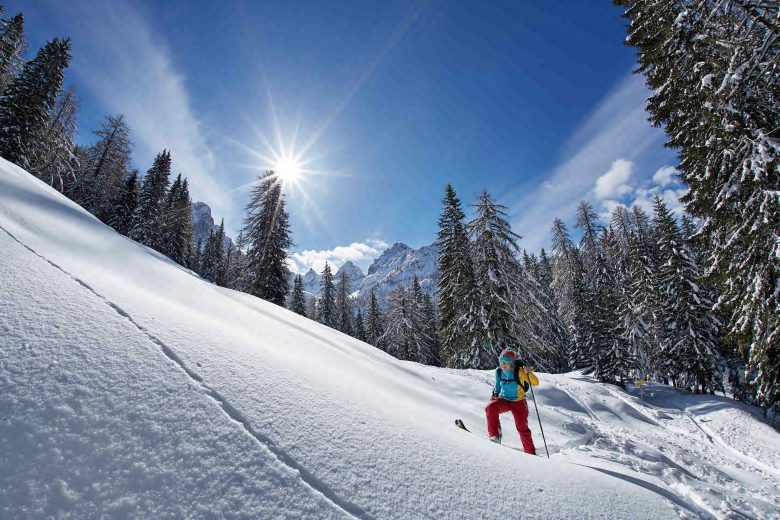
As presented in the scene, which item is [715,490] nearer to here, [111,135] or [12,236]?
[12,236]

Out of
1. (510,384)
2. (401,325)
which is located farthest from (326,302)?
(510,384)

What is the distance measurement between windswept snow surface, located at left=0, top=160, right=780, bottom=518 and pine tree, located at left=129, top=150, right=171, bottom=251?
3456 centimetres

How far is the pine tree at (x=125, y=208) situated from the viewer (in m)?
36.0

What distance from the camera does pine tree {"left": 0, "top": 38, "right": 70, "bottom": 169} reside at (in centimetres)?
2209

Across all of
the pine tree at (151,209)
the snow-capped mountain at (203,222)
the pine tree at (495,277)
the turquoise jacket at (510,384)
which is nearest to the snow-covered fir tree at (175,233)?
the pine tree at (151,209)

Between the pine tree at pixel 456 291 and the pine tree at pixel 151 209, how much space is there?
3044 centimetres

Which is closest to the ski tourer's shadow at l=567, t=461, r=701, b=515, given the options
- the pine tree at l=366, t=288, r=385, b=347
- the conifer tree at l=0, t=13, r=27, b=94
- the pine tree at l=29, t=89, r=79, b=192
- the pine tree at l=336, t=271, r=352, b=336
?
the pine tree at l=29, t=89, r=79, b=192

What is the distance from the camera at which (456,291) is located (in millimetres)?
22406

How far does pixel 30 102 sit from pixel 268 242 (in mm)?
18616

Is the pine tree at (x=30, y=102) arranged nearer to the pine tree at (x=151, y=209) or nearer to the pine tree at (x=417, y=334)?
the pine tree at (x=151, y=209)

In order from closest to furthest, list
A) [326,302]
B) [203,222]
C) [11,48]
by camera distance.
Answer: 1. [11,48]
2. [326,302]
3. [203,222]

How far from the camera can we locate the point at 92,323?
273cm

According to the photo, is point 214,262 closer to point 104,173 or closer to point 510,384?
point 104,173

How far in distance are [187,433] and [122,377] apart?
67 centimetres
